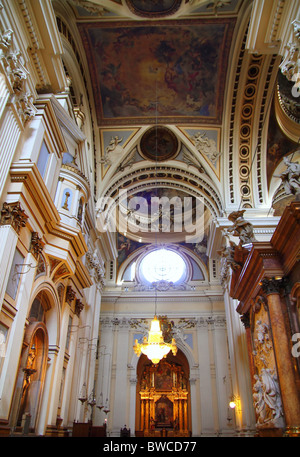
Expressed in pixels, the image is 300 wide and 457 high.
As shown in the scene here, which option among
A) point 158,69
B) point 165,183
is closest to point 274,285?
point 158,69

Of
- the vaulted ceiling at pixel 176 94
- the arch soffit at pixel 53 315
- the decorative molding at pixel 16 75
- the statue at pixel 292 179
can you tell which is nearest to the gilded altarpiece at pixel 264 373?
the statue at pixel 292 179

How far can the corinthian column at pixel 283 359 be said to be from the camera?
5863mm

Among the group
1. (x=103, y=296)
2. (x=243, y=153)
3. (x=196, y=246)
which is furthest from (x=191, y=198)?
(x=103, y=296)

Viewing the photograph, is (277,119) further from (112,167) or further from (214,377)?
(214,377)

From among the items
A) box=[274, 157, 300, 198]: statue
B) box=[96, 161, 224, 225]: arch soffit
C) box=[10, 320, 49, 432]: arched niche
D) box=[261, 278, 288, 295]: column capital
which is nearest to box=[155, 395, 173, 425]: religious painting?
box=[96, 161, 224, 225]: arch soffit

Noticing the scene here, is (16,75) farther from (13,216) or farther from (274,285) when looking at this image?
(274,285)

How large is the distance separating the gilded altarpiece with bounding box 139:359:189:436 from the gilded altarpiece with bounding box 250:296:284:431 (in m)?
11.8

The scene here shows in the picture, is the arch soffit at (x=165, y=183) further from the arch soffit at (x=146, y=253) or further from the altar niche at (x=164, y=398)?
the altar niche at (x=164, y=398)

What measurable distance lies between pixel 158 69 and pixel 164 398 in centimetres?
1584

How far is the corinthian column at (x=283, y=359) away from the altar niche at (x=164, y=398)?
13224 millimetres

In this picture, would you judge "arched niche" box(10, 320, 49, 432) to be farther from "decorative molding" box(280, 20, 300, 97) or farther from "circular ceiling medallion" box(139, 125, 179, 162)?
"circular ceiling medallion" box(139, 125, 179, 162)

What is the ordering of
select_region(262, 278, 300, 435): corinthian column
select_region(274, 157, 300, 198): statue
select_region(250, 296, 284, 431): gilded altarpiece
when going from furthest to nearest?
select_region(250, 296, 284, 431): gilded altarpiece, select_region(274, 157, 300, 198): statue, select_region(262, 278, 300, 435): corinthian column

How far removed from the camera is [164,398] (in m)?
18.8

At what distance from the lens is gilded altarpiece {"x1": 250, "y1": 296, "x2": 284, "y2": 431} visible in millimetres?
6367
